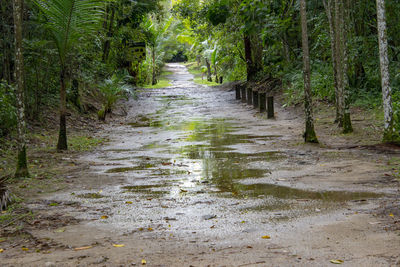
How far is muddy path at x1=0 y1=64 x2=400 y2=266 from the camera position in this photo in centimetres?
422

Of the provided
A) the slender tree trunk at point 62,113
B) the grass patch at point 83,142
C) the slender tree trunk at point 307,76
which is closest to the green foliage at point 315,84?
the slender tree trunk at point 307,76

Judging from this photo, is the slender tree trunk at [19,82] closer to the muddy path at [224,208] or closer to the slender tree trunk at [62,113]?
the muddy path at [224,208]

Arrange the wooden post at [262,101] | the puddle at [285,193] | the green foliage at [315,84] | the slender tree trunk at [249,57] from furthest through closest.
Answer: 1. the slender tree trunk at [249,57]
2. the wooden post at [262,101]
3. the green foliage at [315,84]
4. the puddle at [285,193]

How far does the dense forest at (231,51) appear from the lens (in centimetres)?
981

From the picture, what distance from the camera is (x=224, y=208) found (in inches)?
234

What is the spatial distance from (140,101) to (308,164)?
1756 cm

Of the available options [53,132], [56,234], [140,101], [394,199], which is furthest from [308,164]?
[140,101]

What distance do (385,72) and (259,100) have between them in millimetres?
9773

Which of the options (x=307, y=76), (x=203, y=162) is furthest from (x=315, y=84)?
(x=203, y=162)

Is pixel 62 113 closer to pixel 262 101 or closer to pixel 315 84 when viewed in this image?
pixel 262 101

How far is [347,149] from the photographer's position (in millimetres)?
9711

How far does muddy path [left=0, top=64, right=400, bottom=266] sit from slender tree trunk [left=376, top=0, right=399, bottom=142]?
0.69m

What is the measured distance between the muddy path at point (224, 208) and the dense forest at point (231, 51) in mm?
1614

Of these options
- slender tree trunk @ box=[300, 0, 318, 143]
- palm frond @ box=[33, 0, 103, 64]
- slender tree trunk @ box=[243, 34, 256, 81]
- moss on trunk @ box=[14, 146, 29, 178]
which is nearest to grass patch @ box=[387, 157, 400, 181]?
slender tree trunk @ box=[300, 0, 318, 143]
